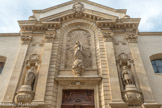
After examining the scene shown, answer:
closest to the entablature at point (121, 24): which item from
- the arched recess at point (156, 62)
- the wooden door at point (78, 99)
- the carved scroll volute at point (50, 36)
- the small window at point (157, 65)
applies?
the arched recess at point (156, 62)

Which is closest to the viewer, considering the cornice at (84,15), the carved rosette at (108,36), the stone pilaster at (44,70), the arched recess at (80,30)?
the stone pilaster at (44,70)

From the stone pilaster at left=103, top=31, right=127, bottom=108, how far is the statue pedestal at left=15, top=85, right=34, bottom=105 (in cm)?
556

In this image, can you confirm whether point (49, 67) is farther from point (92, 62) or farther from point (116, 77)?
point (116, 77)

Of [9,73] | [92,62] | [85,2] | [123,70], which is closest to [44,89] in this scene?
[9,73]

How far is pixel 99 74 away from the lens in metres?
12.1

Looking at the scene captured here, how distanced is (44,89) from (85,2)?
39.5 ft

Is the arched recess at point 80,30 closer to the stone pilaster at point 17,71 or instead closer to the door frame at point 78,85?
the door frame at point 78,85

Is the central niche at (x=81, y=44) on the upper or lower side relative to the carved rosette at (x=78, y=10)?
lower

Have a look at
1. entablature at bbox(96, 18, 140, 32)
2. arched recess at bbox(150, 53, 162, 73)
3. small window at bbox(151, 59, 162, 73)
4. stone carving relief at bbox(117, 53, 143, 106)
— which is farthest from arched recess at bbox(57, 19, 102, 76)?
small window at bbox(151, 59, 162, 73)

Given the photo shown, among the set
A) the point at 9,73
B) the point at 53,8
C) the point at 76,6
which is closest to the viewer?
the point at 9,73

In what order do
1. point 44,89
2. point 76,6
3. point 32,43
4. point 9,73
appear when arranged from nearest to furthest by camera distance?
point 44,89 → point 9,73 → point 32,43 → point 76,6

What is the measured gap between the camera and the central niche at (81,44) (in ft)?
43.0

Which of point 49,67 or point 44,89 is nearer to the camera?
point 44,89

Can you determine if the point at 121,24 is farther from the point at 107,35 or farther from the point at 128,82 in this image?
the point at 128,82
